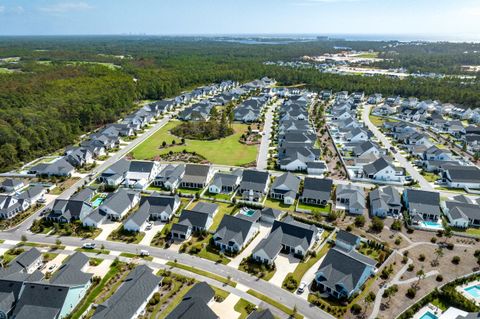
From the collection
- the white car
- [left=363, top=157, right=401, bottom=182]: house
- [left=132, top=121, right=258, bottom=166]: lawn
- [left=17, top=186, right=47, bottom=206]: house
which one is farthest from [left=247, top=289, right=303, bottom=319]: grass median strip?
[left=17, top=186, right=47, bottom=206]: house

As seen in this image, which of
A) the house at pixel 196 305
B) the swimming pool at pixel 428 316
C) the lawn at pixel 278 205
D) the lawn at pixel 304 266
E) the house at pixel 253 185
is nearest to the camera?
the house at pixel 196 305

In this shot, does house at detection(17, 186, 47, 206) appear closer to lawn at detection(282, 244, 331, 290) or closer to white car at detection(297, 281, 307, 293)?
lawn at detection(282, 244, 331, 290)

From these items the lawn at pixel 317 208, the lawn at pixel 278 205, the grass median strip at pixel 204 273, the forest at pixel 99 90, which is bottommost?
the grass median strip at pixel 204 273

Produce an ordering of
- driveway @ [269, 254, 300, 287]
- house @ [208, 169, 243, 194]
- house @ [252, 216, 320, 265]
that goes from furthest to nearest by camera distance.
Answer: house @ [208, 169, 243, 194] → house @ [252, 216, 320, 265] → driveway @ [269, 254, 300, 287]

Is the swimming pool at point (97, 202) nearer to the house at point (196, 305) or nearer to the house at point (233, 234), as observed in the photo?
the house at point (233, 234)

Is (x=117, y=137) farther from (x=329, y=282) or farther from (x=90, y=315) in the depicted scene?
(x=329, y=282)

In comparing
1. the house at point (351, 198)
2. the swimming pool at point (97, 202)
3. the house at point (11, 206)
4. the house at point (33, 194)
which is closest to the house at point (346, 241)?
the house at point (351, 198)
